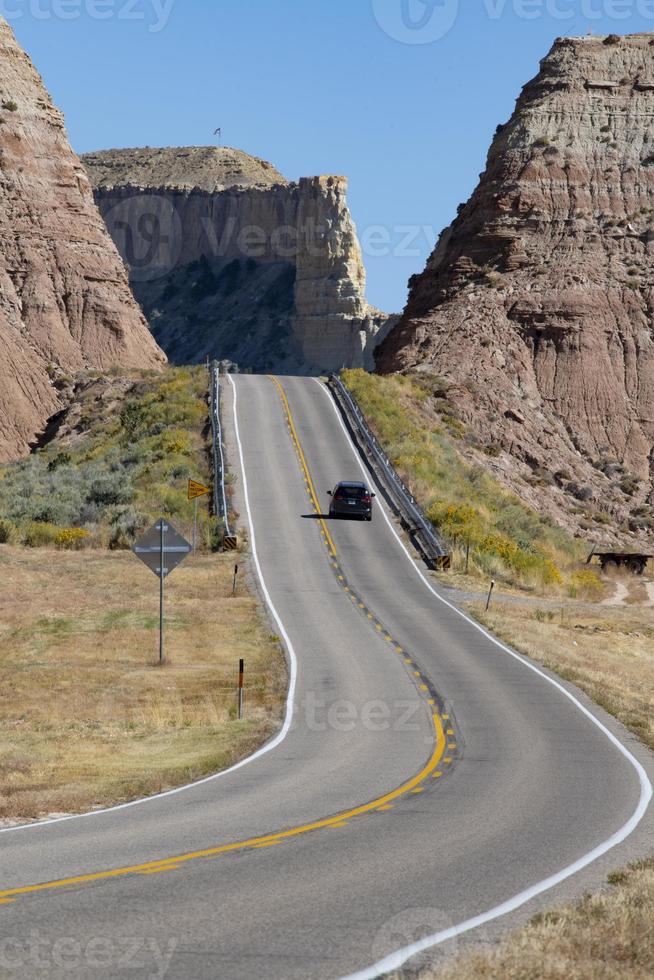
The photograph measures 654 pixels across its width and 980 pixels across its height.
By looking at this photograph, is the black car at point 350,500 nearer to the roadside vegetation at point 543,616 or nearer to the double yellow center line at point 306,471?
the double yellow center line at point 306,471

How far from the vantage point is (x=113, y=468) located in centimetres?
5581

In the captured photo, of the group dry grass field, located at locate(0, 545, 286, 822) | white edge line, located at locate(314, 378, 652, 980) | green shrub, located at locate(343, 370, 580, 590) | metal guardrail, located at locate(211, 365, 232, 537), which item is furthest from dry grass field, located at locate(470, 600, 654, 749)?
metal guardrail, located at locate(211, 365, 232, 537)

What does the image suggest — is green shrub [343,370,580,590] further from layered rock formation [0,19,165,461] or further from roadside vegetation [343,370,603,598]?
layered rock formation [0,19,165,461]

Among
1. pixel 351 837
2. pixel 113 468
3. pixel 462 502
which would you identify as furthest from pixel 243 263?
pixel 351 837

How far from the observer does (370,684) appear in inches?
957

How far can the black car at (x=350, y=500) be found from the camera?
46219 millimetres

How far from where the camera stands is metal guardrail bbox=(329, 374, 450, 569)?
43531 mm

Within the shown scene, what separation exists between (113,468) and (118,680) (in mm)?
31642

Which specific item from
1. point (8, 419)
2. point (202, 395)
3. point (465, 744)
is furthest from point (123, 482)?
point (465, 744)

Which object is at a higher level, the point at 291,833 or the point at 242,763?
the point at 291,833

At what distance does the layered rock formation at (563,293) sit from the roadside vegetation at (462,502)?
375 cm

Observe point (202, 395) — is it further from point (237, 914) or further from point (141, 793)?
point (237, 914)

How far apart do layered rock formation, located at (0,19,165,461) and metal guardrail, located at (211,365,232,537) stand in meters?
15.2

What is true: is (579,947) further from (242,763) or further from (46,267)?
(46,267)
